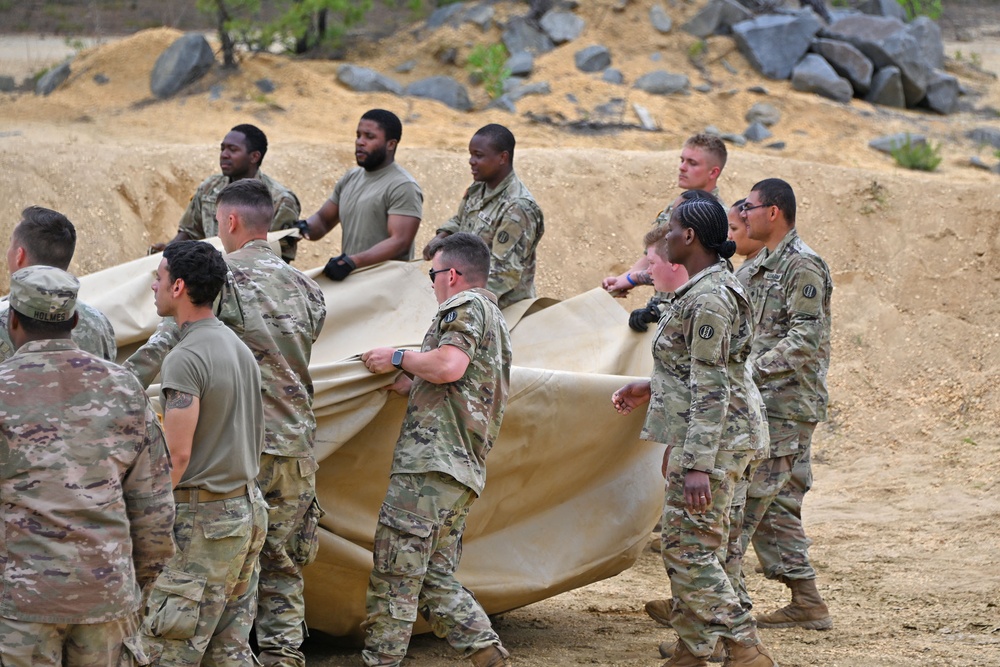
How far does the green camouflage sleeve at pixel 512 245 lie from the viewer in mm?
6566

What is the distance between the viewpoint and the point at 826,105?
16.2 meters

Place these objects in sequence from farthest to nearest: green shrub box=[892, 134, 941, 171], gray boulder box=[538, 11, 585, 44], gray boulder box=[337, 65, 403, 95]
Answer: gray boulder box=[538, 11, 585, 44] < gray boulder box=[337, 65, 403, 95] < green shrub box=[892, 134, 941, 171]

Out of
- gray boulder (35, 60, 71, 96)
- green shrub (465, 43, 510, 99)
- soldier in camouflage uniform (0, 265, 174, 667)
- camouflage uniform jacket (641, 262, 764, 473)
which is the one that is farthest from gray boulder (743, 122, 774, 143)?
soldier in camouflage uniform (0, 265, 174, 667)

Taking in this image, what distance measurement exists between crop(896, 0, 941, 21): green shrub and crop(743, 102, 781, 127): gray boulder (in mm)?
4779

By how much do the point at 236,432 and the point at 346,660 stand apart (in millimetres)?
1813

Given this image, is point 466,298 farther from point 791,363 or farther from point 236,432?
point 791,363

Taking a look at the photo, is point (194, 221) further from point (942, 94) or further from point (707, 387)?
point (942, 94)

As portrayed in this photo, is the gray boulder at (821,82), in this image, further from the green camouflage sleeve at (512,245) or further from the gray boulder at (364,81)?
the green camouflage sleeve at (512,245)

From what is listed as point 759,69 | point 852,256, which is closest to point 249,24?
point 759,69

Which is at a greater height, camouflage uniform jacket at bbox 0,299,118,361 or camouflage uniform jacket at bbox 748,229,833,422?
camouflage uniform jacket at bbox 0,299,118,361

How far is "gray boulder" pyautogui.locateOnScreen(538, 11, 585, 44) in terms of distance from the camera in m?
17.2

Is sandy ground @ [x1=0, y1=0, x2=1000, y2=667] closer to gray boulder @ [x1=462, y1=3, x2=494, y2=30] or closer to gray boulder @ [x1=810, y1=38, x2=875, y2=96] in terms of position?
gray boulder @ [x1=462, y1=3, x2=494, y2=30]

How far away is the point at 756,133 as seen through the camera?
15391mm

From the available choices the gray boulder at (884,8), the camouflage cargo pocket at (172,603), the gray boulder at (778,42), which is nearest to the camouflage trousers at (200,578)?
the camouflage cargo pocket at (172,603)
